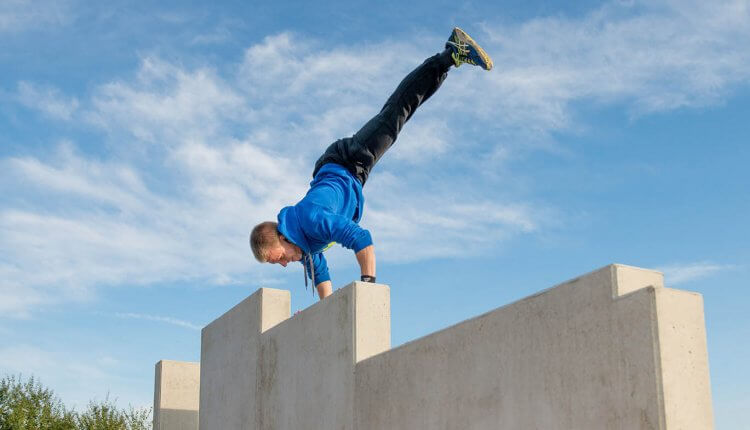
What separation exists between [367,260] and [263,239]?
1.17 m

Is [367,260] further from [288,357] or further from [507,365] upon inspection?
[507,365]

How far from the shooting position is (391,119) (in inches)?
314

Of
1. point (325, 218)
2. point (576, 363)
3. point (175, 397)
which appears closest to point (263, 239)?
point (325, 218)

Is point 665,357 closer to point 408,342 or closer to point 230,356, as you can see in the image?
point 408,342

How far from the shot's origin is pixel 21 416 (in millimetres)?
20422

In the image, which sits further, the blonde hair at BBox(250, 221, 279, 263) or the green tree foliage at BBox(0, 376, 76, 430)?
the green tree foliage at BBox(0, 376, 76, 430)

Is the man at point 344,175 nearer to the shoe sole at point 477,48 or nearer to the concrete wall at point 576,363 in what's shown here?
the shoe sole at point 477,48

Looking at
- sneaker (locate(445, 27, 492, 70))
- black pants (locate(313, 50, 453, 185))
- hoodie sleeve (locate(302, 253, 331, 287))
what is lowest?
hoodie sleeve (locate(302, 253, 331, 287))

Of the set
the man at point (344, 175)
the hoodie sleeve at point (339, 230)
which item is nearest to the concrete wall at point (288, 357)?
the hoodie sleeve at point (339, 230)

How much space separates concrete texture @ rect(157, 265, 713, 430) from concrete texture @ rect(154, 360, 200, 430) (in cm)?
274

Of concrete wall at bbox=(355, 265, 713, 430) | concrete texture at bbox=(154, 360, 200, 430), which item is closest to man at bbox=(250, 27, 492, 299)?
concrete wall at bbox=(355, 265, 713, 430)

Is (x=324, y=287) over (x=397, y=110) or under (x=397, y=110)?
under

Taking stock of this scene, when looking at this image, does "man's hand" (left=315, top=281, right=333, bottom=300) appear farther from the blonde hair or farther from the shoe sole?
the shoe sole

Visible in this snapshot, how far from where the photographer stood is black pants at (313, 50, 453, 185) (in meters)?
7.99
